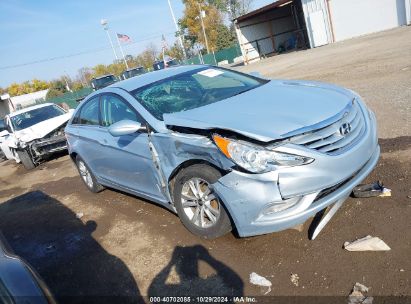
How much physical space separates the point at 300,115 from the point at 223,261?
4.63ft

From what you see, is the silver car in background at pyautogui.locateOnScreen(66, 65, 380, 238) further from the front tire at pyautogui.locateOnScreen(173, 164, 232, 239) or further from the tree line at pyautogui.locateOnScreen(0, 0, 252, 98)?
the tree line at pyautogui.locateOnScreen(0, 0, 252, 98)


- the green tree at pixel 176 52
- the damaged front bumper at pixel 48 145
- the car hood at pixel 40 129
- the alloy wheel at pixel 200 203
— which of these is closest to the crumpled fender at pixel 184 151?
the alloy wheel at pixel 200 203

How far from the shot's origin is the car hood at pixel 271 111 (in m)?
3.18

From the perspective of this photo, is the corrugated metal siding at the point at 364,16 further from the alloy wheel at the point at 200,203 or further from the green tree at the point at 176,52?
the green tree at the point at 176,52

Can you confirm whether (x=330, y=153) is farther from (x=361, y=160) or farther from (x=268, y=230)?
(x=268, y=230)

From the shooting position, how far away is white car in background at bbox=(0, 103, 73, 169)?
1010 centimetres

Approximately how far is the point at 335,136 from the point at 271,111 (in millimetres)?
588

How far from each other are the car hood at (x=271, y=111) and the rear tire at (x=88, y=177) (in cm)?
279

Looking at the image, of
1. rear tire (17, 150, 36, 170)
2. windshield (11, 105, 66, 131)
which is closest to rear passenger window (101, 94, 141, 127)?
rear tire (17, 150, 36, 170)

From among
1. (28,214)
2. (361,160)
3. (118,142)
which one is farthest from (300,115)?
(28,214)

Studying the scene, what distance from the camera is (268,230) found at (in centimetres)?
321

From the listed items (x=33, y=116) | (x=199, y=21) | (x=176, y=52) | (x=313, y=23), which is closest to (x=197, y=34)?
(x=199, y=21)

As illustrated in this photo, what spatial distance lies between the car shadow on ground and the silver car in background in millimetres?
810

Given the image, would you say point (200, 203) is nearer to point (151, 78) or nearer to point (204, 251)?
point (204, 251)
